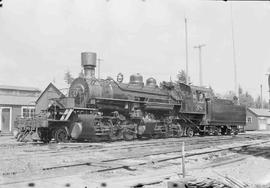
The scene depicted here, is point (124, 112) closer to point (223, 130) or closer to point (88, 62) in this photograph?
point (88, 62)

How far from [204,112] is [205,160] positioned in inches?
571

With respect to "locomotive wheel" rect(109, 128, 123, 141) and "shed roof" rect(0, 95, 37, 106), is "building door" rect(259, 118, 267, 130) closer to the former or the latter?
"shed roof" rect(0, 95, 37, 106)

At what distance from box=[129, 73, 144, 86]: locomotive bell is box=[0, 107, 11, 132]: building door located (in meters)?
18.5

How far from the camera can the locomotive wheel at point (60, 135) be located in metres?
19.4

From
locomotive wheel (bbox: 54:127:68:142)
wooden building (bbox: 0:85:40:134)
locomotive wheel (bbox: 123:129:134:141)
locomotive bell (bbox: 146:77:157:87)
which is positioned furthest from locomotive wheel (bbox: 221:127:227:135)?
wooden building (bbox: 0:85:40:134)

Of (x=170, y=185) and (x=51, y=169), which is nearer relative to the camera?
(x=170, y=185)

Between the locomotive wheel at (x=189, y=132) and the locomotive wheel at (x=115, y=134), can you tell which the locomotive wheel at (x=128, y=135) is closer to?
the locomotive wheel at (x=115, y=134)

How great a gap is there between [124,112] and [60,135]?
13.3ft

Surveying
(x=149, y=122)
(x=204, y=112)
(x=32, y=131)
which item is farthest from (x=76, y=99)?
(x=204, y=112)

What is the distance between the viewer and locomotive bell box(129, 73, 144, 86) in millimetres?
23250

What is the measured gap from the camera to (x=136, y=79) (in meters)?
23.5

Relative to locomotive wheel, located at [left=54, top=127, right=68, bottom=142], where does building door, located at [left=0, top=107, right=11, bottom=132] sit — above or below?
above

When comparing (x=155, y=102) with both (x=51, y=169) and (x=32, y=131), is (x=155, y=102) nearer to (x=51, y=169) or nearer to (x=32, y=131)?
(x=32, y=131)

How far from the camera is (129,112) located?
70.8ft
